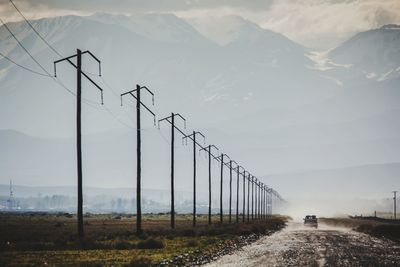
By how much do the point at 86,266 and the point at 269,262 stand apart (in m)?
9.11

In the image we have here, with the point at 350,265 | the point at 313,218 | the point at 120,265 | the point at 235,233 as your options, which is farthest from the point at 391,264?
the point at 313,218

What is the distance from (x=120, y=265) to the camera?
95.1 ft

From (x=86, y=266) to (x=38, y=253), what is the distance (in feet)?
35.3

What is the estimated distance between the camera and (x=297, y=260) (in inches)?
1298

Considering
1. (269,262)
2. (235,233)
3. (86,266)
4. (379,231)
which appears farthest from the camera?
(379,231)

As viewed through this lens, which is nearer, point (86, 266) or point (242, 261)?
point (86, 266)

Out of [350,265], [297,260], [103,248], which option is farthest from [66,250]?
[350,265]

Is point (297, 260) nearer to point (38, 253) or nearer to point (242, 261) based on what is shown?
point (242, 261)

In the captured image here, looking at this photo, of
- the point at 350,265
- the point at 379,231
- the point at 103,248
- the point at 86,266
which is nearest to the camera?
the point at 86,266

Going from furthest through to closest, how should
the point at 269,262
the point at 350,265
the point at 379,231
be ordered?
1. the point at 379,231
2. the point at 269,262
3. the point at 350,265

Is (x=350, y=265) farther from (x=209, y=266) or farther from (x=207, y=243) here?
(x=207, y=243)

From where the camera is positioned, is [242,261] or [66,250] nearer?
[242,261]

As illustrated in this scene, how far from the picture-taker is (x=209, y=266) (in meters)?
30.4

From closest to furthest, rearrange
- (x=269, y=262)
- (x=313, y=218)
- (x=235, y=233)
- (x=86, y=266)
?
(x=86, y=266) → (x=269, y=262) → (x=235, y=233) → (x=313, y=218)
